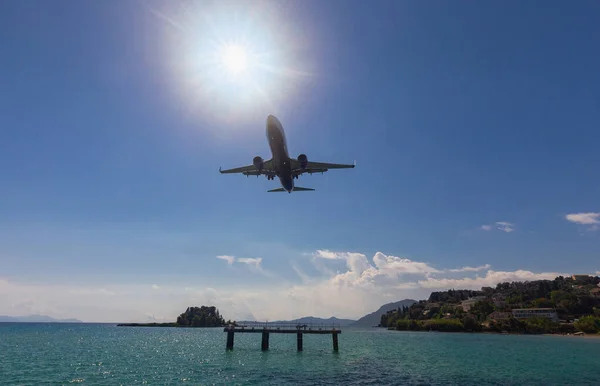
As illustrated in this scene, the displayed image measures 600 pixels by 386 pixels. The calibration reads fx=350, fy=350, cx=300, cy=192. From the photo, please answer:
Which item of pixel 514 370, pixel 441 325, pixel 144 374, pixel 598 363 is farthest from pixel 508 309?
pixel 144 374

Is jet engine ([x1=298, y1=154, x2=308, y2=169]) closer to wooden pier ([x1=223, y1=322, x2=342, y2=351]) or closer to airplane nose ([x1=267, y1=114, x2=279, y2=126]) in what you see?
airplane nose ([x1=267, y1=114, x2=279, y2=126])

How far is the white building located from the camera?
164 meters

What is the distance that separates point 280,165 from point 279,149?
2.77 m

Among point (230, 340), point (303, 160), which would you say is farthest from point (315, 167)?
point (230, 340)

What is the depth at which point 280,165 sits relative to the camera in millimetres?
45375

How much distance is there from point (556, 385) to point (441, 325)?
15808 cm


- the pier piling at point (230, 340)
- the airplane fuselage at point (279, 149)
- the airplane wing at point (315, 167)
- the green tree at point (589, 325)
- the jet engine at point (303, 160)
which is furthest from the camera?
the green tree at point (589, 325)

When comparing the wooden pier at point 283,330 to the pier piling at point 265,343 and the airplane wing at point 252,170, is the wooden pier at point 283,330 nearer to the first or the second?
the pier piling at point 265,343

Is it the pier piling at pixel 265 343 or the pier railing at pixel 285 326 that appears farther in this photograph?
the pier piling at pixel 265 343

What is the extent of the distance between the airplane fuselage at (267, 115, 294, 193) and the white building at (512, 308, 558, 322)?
17470 cm

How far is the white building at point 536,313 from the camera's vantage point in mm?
164250

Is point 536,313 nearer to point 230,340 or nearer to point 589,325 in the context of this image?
point 589,325

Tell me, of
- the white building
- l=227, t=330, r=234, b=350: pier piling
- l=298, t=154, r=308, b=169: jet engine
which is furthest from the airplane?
the white building

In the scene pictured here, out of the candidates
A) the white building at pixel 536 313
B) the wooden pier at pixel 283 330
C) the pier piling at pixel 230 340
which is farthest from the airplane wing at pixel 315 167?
the white building at pixel 536 313
